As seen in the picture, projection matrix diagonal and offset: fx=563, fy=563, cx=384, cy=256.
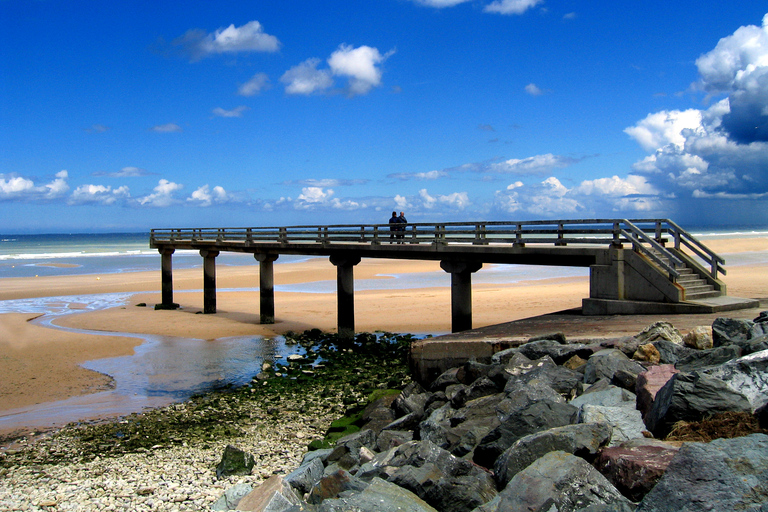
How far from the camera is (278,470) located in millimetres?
8492

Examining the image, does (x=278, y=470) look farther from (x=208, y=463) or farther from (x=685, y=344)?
(x=685, y=344)

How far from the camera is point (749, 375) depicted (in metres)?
5.60

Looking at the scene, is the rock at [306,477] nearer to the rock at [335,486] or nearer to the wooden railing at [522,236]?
the rock at [335,486]

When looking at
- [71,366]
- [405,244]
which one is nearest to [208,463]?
[71,366]

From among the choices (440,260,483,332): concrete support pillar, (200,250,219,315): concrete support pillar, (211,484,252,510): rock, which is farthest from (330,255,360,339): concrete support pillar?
(211,484,252,510): rock

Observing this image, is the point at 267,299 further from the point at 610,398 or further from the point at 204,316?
the point at 610,398

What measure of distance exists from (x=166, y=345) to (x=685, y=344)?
16.0 meters

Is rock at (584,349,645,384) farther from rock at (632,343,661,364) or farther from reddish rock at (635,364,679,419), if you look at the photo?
reddish rock at (635,364,679,419)

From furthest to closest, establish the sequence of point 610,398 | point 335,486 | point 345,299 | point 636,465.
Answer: point 345,299 < point 610,398 < point 335,486 < point 636,465

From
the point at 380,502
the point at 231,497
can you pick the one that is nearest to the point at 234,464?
the point at 231,497

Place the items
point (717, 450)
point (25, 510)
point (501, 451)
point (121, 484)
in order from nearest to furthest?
1. point (717, 450)
2. point (501, 451)
3. point (25, 510)
4. point (121, 484)

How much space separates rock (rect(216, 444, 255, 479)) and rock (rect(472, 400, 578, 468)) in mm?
3907

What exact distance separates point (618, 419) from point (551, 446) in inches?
38.0

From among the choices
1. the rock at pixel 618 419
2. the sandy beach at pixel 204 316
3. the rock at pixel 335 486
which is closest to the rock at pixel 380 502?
the rock at pixel 335 486
